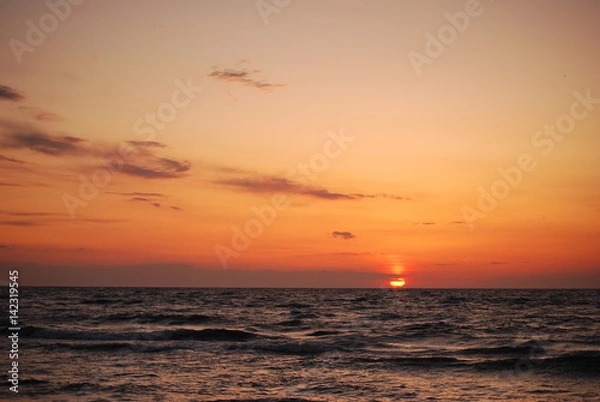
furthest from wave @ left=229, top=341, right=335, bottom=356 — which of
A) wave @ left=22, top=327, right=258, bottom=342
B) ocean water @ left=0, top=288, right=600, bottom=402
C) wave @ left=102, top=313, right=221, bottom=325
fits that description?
wave @ left=102, top=313, right=221, bottom=325

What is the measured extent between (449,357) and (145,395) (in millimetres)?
16009

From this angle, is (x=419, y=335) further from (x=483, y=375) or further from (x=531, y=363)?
(x=483, y=375)

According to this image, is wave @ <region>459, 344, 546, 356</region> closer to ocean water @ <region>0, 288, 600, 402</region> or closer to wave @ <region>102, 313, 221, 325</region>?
ocean water @ <region>0, 288, 600, 402</region>

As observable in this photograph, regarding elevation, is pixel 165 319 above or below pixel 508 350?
below

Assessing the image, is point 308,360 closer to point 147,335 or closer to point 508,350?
point 508,350

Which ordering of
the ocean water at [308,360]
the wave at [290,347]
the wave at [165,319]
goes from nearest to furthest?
the ocean water at [308,360] → the wave at [290,347] → the wave at [165,319]

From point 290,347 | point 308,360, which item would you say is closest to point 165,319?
point 290,347

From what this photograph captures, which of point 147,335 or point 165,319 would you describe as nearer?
point 147,335

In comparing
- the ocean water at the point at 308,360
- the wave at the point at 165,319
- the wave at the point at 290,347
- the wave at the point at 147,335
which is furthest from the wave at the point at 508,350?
the wave at the point at 165,319

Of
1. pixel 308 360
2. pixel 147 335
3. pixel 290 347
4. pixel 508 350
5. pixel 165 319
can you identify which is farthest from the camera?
pixel 165 319

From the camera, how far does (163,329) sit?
40.7 m

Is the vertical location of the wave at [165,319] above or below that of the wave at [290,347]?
below

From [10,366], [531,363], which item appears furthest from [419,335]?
[10,366]

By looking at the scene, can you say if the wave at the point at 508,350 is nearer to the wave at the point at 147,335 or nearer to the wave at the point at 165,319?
the wave at the point at 147,335
